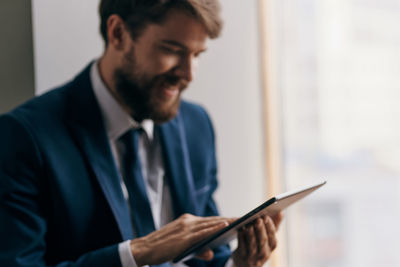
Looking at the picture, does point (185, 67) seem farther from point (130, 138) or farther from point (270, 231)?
point (270, 231)

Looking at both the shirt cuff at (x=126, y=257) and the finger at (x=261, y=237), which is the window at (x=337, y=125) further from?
the shirt cuff at (x=126, y=257)

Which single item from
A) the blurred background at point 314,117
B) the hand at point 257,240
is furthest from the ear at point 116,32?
the hand at point 257,240

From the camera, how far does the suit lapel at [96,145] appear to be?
1.27 meters

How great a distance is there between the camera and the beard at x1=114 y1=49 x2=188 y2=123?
1369mm

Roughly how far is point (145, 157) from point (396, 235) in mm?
1074

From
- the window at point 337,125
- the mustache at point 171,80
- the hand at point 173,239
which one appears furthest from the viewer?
the window at point 337,125

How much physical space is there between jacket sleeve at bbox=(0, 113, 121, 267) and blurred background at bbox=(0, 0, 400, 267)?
0.73 meters

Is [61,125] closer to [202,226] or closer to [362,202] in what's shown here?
[202,226]

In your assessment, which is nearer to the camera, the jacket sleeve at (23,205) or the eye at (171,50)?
the jacket sleeve at (23,205)

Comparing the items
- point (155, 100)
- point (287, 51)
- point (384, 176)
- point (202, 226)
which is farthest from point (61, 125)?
point (384, 176)

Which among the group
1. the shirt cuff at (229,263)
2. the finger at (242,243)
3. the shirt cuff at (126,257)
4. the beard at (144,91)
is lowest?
the shirt cuff at (229,263)

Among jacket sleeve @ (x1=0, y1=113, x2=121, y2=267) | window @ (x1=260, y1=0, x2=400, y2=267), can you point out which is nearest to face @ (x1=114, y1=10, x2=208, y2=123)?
jacket sleeve @ (x1=0, y1=113, x2=121, y2=267)

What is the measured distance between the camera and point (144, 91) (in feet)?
4.54

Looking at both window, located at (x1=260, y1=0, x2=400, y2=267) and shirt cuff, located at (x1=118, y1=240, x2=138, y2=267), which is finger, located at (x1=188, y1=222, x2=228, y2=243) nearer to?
shirt cuff, located at (x1=118, y1=240, x2=138, y2=267)
